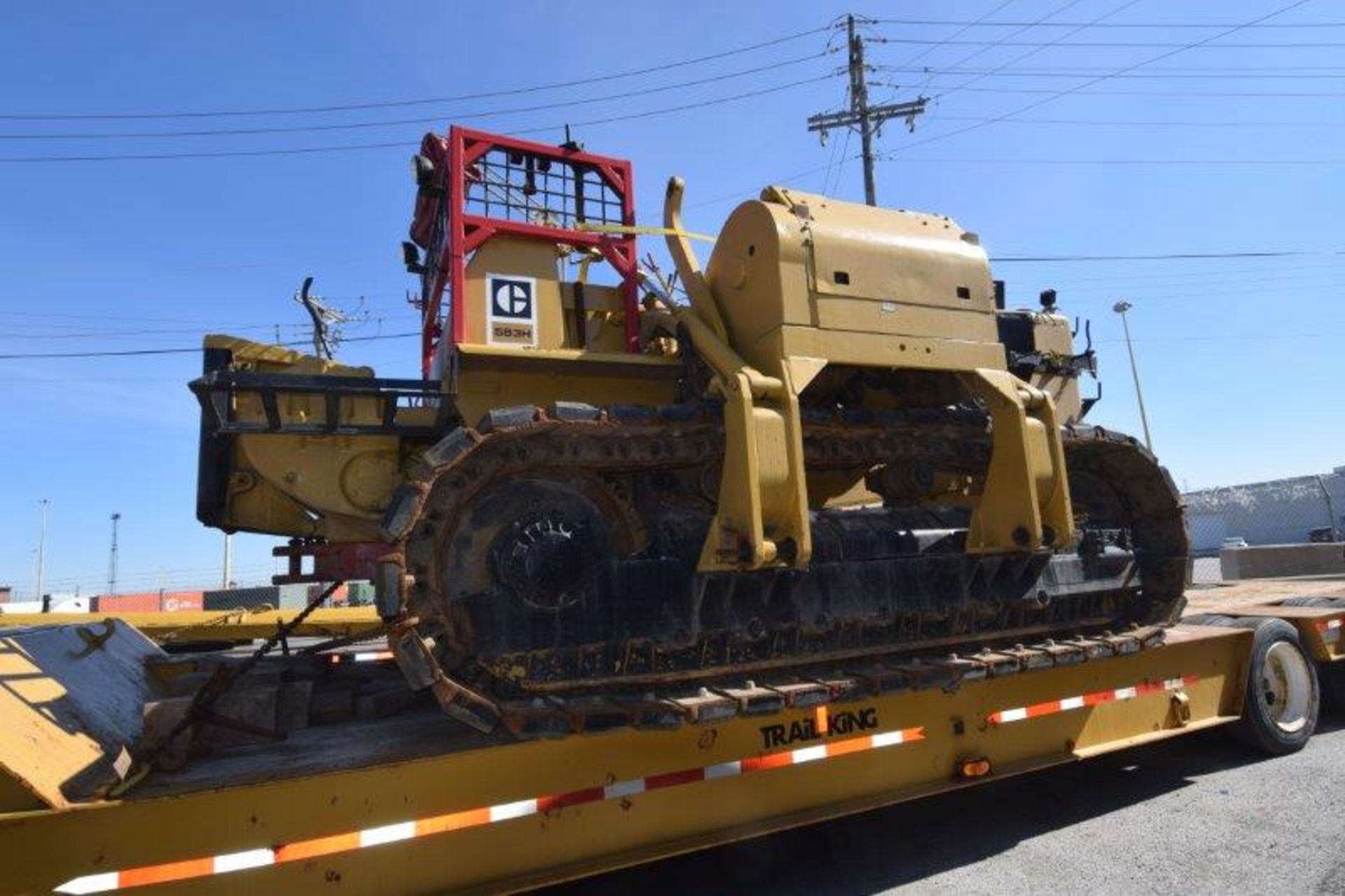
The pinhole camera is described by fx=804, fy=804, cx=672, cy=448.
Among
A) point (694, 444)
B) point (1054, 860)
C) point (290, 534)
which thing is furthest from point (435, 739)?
point (1054, 860)

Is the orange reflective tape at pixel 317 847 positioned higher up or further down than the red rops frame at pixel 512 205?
further down

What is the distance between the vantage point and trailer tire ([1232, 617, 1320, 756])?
20.8ft

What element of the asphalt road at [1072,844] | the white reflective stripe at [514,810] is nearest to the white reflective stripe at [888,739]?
the asphalt road at [1072,844]

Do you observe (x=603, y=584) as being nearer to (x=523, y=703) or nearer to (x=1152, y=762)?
(x=523, y=703)

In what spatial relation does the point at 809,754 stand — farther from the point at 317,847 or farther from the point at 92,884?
the point at 92,884

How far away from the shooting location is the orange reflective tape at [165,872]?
2.89m

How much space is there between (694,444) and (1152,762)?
200 inches

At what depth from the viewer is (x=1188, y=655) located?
6.01 metres

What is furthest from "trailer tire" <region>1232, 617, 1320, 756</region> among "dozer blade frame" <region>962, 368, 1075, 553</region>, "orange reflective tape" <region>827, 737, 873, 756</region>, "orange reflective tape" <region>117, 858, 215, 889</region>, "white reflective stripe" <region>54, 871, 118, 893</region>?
"white reflective stripe" <region>54, 871, 118, 893</region>

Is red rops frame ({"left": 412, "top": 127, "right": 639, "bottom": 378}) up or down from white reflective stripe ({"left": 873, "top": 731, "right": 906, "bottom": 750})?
up

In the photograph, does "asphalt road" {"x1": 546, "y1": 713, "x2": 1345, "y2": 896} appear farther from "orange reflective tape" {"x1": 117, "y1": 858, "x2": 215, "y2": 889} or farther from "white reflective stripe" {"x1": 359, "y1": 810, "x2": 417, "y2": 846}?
→ "orange reflective tape" {"x1": 117, "y1": 858, "x2": 215, "y2": 889}

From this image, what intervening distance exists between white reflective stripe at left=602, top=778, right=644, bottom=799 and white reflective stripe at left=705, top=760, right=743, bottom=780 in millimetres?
355

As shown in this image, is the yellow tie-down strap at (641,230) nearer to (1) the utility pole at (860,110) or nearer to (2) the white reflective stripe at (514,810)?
(2) the white reflective stripe at (514,810)

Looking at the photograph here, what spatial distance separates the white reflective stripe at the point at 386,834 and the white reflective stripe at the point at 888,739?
248 centimetres
